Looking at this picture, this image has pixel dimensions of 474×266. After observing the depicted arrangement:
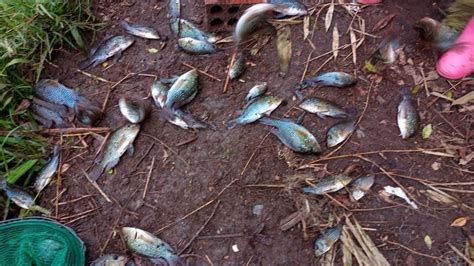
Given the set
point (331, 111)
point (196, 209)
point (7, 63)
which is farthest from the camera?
point (7, 63)

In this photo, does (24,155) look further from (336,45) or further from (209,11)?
(336,45)

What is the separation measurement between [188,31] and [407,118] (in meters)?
1.42

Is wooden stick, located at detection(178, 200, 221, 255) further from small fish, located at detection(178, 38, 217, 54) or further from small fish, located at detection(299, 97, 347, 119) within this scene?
small fish, located at detection(178, 38, 217, 54)

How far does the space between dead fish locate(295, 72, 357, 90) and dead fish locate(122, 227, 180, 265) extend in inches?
45.5

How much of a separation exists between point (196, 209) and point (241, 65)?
2.98 ft

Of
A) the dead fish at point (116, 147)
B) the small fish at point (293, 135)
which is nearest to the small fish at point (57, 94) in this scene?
the dead fish at point (116, 147)

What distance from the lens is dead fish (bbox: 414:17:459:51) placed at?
279 centimetres

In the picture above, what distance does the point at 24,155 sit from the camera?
106 inches

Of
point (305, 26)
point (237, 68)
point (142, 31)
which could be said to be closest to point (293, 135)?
point (237, 68)

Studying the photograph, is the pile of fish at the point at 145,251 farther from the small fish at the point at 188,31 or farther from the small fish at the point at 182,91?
the small fish at the point at 188,31

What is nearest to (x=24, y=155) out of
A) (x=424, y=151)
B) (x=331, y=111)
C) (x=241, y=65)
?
(x=241, y=65)

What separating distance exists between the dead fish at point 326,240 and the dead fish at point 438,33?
50.0 inches

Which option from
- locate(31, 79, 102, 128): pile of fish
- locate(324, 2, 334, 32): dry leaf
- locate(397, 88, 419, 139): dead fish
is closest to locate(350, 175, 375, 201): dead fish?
locate(397, 88, 419, 139): dead fish

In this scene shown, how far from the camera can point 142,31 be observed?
309 centimetres
